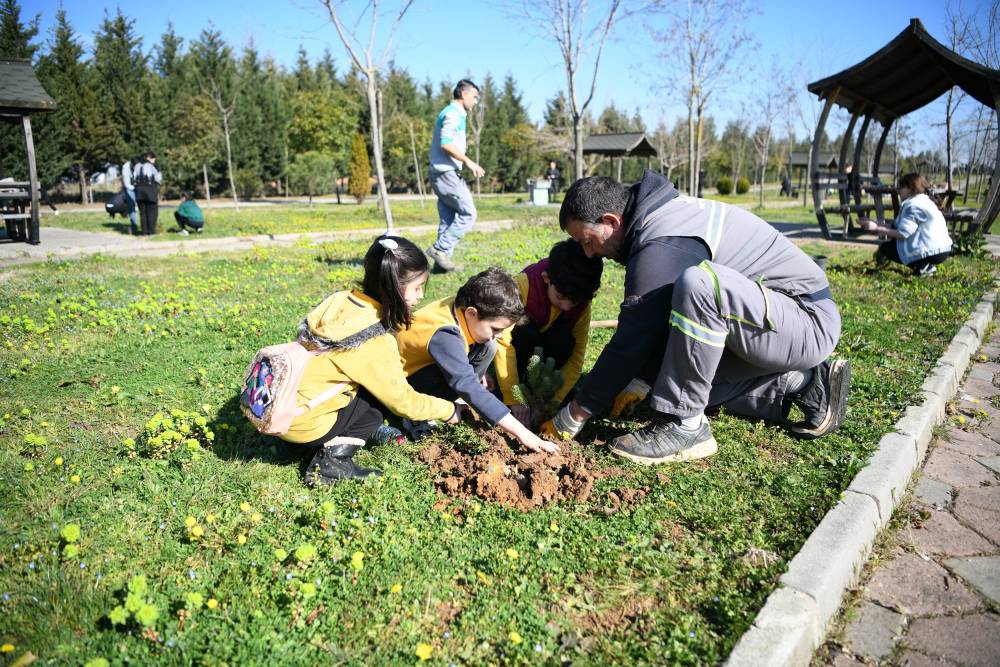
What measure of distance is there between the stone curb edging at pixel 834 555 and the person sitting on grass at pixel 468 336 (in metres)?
1.17

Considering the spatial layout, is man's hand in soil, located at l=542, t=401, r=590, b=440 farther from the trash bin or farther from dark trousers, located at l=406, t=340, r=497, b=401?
the trash bin

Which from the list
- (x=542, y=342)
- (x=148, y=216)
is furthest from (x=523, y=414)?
(x=148, y=216)

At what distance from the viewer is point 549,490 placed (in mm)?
2670

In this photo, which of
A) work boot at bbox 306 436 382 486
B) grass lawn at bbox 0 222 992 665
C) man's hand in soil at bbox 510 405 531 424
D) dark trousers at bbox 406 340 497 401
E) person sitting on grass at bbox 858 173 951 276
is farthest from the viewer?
person sitting on grass at bbox 858 173 951 276

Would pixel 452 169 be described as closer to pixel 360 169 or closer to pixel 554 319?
pixel 554 319

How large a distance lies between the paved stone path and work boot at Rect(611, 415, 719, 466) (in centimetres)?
85

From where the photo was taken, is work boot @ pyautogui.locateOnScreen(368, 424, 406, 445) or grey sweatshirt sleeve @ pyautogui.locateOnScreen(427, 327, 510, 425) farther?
work boot @ pyautogui.locateOnScreen(368, 424, 406, 445)

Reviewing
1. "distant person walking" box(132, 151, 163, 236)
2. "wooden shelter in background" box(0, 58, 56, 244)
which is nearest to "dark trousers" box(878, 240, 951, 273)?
"distant person walking" box(132, 151, 163, 236)

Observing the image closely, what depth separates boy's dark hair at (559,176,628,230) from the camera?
294 cm

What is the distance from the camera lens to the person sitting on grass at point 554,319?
3.36 meters

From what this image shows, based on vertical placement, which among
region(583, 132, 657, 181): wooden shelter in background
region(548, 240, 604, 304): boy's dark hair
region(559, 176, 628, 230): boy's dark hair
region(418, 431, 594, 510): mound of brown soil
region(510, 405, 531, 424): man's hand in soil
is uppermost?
region(583, 132, 657, 181): wooden shelter in background

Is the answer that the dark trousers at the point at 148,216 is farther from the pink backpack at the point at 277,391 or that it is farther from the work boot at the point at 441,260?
the pink backpack at the point at 277,391

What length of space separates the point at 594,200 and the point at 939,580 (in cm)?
205

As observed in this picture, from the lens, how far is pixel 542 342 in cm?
381
